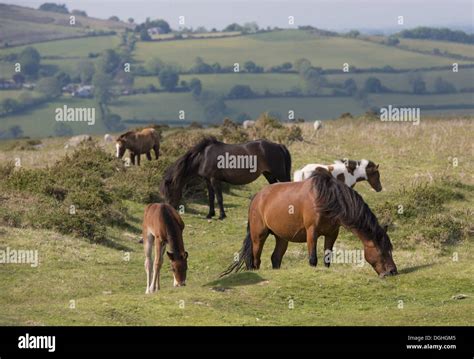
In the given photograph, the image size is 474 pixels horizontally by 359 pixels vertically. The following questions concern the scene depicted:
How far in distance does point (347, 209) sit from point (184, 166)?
1127 cm

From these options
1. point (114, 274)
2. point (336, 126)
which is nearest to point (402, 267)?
point (114, 274)

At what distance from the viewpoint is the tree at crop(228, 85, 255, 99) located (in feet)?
466

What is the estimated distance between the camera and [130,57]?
17450 centimetres

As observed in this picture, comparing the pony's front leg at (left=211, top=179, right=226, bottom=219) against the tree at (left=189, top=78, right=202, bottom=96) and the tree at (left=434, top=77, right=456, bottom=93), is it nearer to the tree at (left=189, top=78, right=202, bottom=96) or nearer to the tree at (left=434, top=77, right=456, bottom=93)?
the tree at (left=434, top=77, right=456, bottom=93)

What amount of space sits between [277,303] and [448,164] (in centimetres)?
2059

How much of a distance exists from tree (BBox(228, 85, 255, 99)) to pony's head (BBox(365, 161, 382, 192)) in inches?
4393

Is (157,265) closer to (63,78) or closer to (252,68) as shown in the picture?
(252,68)

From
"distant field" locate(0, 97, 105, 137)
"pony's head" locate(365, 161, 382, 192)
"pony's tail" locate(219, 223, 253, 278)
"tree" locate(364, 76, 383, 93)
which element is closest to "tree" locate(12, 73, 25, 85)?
"distant field" locate(0, 97, 105, 137)

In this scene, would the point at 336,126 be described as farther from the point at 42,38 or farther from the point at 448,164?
the point at 42,38

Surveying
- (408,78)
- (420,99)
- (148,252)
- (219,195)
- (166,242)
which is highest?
(166,242)

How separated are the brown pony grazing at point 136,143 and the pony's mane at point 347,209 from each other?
57.8ft

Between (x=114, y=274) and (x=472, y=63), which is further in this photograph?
(x=472, y=63)

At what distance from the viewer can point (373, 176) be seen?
30.2 m

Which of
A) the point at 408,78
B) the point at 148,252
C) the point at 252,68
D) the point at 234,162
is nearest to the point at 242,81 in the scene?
the point at 252,68
